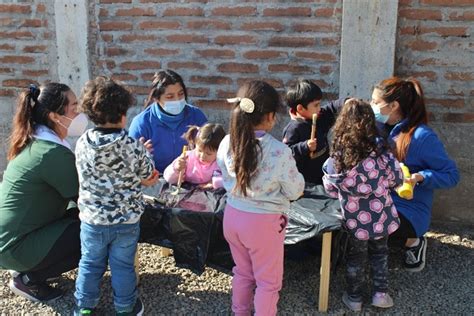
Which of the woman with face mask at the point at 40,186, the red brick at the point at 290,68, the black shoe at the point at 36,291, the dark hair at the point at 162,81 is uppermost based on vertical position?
the red brick at the point at 290,68

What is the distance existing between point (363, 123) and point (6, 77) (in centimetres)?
341

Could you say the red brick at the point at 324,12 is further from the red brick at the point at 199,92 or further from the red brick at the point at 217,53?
the red brick at the point at 199,92

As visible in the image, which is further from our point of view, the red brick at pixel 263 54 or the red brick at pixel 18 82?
the red brick at pixel 18 82

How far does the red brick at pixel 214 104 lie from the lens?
4711 mm

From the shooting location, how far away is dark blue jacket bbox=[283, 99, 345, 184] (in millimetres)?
3828

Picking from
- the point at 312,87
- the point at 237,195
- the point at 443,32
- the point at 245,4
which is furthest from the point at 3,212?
the point at 443,32

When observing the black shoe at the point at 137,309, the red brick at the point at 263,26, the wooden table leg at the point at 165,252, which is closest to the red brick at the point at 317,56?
the red brick at the point at 263,26

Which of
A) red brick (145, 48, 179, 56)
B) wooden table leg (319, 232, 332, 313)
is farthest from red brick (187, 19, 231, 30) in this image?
wooden table leg (319, 232, 332, 313)

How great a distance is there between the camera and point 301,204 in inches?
136

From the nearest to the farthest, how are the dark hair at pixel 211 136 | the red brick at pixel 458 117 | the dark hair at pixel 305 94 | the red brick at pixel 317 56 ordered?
the dark hair at pixel 211 136 → the dark hair at pixel 305 94 → the red brick at pixel 458 117 → the red brick at pixel 317 56

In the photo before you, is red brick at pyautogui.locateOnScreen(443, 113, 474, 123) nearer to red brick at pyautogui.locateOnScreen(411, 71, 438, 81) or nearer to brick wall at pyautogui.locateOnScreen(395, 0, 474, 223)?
brick wall at pyautogui.locateOnScreen(395, 0, 474, 223)

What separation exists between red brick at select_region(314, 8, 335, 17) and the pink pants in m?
2.01

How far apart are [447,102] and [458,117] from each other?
0.14 metres

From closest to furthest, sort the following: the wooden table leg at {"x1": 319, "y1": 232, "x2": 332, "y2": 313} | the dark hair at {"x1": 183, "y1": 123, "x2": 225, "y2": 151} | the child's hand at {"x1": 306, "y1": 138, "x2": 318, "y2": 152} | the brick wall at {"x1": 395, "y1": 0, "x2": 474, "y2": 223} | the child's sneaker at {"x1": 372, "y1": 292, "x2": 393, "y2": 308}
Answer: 1. the wooden table leg at {"x1": 319, "y1": 232, "x2": 332, "y2": 313}
2. the child's sneaker at {"x1": 372, "y1": 292, "x2": 393, "y2": 308}
3. the dark hair at {"x1": 183, "y1": 123, "x2": 225, "y2": 151}
4. the child's hand at {"x1": 306, "y1": 138, "x2": 318, "y2": 152}
5. the brick wall at {"x1": 395, "y1": 0, "x2": 474, "y2": 223}
